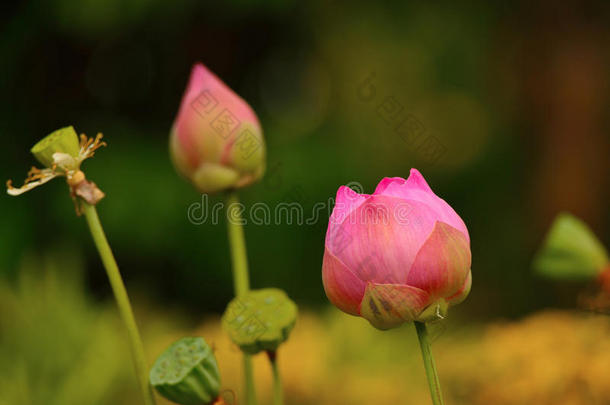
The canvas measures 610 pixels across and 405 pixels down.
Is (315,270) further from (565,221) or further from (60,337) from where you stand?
(565,221)

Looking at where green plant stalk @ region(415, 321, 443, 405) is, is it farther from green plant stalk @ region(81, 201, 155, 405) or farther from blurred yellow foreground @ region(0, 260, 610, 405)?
blurred yellow foreground @ region(0, 260, 610, 405)

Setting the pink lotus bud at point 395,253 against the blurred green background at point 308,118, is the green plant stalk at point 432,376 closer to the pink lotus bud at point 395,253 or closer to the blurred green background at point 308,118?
the pink lotus bud at point 395,253

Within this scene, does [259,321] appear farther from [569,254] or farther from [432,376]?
[569,254]

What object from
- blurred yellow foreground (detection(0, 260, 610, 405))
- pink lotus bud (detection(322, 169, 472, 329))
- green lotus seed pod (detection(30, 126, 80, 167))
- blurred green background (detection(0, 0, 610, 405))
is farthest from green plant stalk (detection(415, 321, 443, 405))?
blurred green background (detection(0, 0, 610, 405))

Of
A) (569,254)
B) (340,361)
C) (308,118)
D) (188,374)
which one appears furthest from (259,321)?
(308,118)

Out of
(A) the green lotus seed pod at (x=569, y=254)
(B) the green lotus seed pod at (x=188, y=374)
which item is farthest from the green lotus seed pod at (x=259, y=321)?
(A) the green lotus seed pod at (x=569, y=254)
